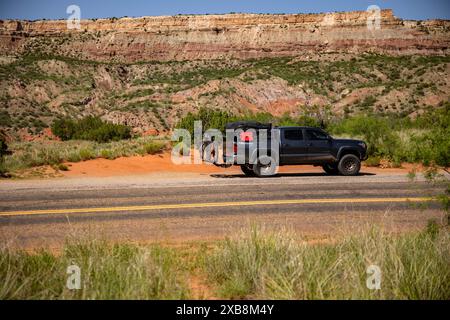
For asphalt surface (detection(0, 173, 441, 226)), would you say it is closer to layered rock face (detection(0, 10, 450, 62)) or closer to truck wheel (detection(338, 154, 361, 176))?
truck wheel (detection(338, 154, 361, 176))

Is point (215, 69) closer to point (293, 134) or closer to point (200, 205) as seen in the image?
point (293, 134)

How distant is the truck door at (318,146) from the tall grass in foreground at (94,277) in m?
12.2

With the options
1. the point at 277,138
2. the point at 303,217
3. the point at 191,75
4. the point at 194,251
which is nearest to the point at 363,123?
the point at 277,138

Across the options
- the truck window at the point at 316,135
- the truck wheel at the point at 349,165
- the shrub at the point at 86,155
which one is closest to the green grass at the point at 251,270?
the truck window at the point at 316,135

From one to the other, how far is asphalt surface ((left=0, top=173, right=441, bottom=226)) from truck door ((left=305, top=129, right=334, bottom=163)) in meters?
0.80

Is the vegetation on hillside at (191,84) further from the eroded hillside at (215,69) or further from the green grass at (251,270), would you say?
the green grass at (251,270)

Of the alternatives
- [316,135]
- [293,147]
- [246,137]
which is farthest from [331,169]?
[246,137]

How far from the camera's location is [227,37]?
3989 inches

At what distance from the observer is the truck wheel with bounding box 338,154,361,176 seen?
17891 mm

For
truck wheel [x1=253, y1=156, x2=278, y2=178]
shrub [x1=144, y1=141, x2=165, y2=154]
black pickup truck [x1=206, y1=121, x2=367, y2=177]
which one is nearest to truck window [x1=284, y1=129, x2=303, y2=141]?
black pickup truck [x1=206, y1=121, x2=367, y2=177]

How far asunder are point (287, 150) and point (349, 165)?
289cm

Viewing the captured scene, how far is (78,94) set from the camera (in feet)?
247
